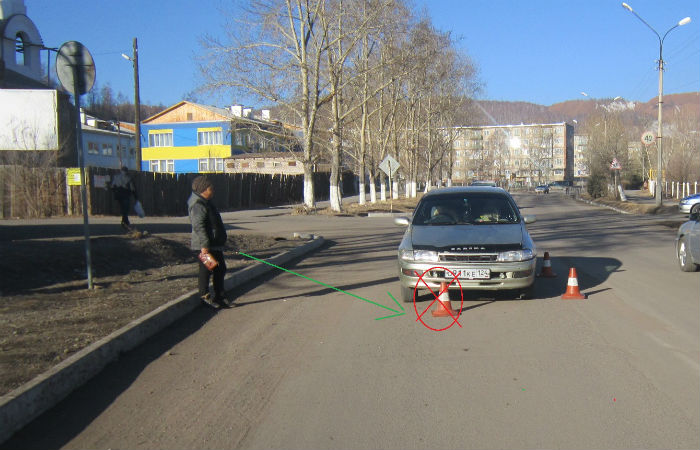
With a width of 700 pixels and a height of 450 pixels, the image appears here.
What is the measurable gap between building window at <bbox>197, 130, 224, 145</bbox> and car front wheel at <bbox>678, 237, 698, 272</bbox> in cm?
6551

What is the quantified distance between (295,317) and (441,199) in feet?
11.0

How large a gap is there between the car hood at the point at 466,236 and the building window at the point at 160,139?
70854mm

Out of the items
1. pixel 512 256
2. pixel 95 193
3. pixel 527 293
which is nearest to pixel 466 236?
pixel 512 256

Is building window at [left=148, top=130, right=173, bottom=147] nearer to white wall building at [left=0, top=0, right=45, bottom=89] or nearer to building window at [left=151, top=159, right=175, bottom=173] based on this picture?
building window at [left=151, top=159, right=175, bottom=173]

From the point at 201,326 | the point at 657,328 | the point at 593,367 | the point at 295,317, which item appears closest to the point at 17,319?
the point at 201,326

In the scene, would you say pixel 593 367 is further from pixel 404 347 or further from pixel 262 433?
pixel 262 433

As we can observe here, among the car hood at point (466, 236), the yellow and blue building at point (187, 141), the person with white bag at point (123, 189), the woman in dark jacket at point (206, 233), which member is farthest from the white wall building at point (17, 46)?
the yellow and blue building at point (187, 141)

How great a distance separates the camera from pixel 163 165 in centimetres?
7625

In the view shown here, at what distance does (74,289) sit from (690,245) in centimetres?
1009

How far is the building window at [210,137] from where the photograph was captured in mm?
73375

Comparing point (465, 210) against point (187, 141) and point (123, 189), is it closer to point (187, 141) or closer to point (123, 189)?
point (123, 189)

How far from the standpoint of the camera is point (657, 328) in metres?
7.03

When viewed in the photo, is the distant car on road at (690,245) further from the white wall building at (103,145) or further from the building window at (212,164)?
the building window at (212,164)

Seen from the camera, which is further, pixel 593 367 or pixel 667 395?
pixel 593 367
